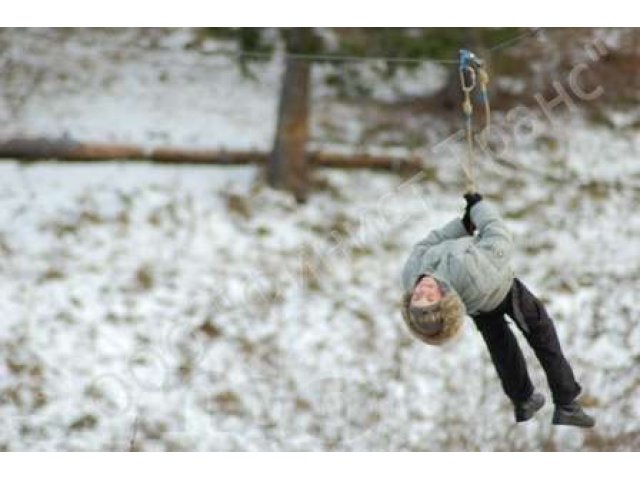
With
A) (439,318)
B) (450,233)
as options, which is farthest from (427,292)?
(450,233)

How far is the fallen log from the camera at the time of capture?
350 inches

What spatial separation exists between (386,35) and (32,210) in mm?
4347

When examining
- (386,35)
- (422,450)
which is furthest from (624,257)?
(386,35)

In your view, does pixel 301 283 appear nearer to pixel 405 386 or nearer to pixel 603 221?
pixel 405 386

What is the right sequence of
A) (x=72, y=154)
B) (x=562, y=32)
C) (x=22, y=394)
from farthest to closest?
1. (x=562, y=32)
2. (x=72, y=154)
3. (x=22, y=394)

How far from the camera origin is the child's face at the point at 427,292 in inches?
144

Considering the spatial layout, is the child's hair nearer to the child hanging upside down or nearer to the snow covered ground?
the child hanging upside down

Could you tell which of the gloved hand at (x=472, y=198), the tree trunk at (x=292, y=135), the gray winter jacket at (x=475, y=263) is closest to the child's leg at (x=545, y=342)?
the gray winter jacket at (x=475, y=263)

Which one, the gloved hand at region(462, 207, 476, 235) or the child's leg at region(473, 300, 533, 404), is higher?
the gloved hand at region(462, 207, 476, 235)

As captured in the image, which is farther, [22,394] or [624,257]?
[624,257]

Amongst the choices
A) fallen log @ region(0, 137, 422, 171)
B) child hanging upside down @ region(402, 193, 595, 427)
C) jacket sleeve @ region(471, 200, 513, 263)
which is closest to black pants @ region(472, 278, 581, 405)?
child hanging upside down @ region(402, 193, 595, 427)

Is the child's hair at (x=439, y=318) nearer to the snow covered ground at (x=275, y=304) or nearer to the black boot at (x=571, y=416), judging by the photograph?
the black boot at (x=571, y=416)

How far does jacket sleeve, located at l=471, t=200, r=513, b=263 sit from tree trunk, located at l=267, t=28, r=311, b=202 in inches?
189

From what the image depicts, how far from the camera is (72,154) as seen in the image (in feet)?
29.2
